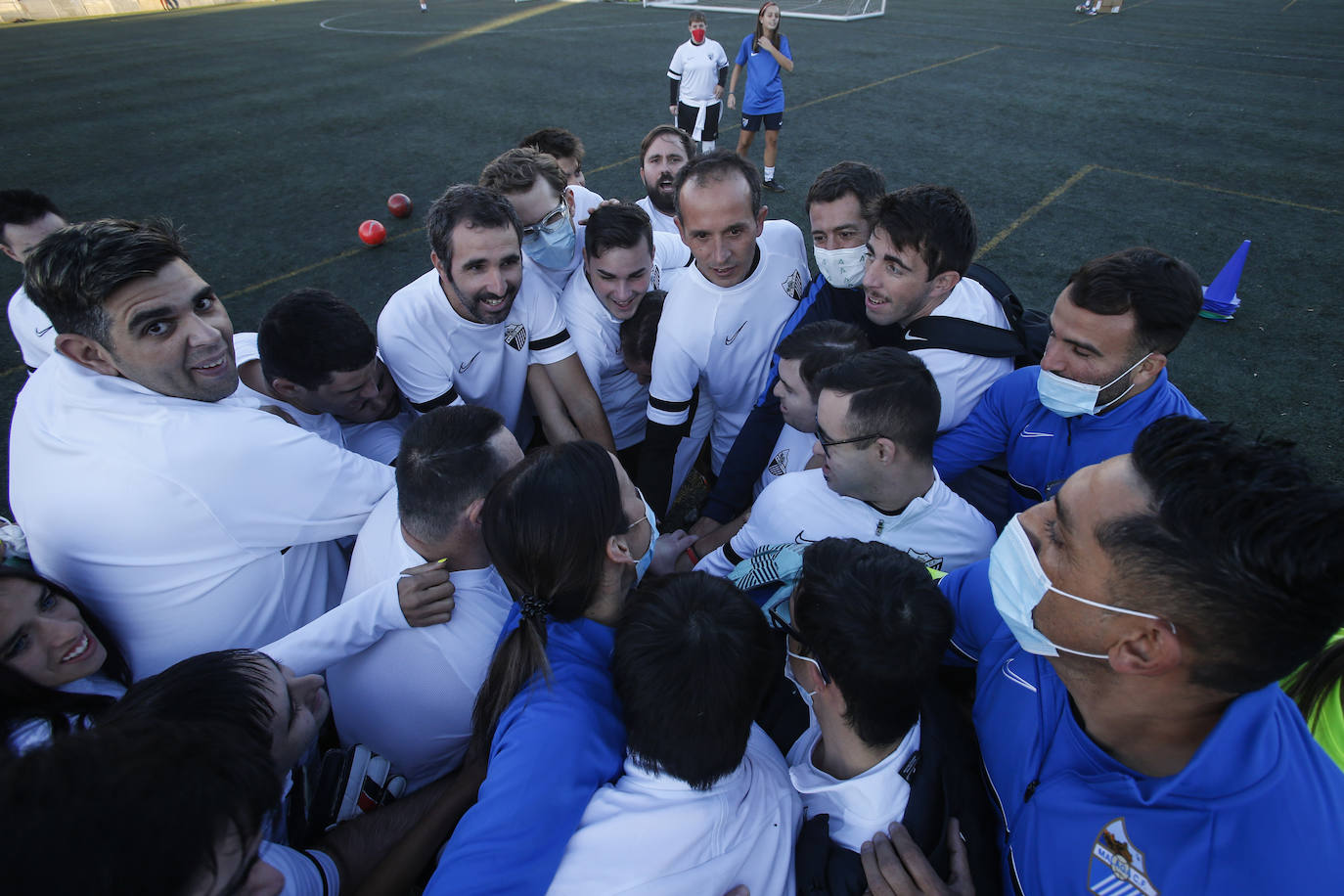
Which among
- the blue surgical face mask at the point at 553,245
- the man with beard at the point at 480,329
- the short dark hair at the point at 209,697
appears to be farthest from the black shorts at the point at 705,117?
the short dark hair at the point at 209,697

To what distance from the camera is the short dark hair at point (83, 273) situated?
2092 mm

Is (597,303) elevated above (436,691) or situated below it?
above

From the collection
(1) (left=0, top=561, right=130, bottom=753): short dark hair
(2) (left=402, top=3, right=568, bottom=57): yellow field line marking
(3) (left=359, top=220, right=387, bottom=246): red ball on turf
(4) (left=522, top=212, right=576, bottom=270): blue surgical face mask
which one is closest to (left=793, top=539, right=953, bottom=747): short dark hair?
(1) (left=0, top=561, right=130, bottom=753): short dark hair

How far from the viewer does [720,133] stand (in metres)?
11.7

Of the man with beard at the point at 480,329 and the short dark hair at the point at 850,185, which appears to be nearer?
the man with beard at the point at 480,329

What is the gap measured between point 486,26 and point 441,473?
24395mm

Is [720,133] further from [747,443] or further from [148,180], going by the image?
[747,443]

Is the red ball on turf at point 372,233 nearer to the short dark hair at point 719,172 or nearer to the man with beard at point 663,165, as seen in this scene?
the man with beard at point 663,165

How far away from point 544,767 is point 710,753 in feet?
1.17

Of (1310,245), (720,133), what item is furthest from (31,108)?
(1310,245)

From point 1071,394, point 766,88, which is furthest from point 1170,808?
point 766,88

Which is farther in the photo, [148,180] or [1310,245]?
[148,180]

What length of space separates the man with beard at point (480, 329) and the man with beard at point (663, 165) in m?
1.84

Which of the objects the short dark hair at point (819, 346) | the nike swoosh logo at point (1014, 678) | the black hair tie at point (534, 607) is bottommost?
the nike swoosh logo at point (1014, 678)
